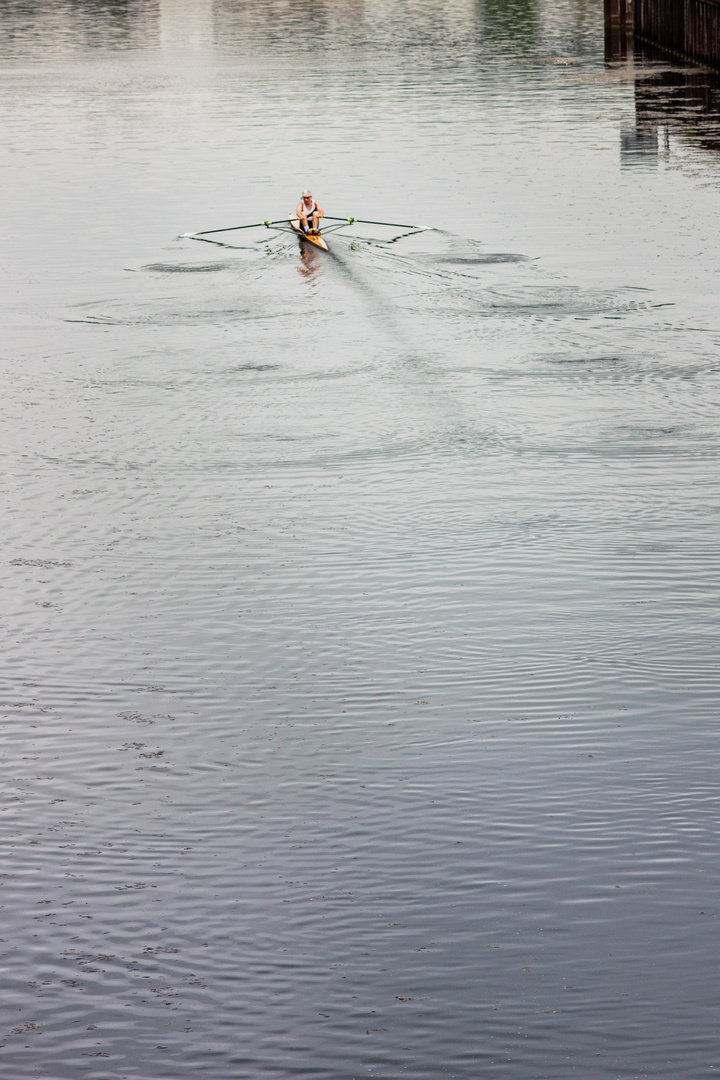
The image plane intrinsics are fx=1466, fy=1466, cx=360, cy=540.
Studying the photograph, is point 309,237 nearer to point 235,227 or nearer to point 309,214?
point 309,214

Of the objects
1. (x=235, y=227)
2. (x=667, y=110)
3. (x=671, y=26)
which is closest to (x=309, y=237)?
(x=235, y=227)

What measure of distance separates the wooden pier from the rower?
125ft

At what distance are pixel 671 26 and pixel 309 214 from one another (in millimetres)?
50274

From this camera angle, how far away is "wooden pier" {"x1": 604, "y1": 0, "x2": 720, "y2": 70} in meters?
76.1

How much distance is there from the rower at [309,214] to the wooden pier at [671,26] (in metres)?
38.0

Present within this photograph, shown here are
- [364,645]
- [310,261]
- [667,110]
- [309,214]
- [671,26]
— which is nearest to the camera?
[364,645]

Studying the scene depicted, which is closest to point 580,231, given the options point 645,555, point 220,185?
point 220,185

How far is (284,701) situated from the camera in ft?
58.9

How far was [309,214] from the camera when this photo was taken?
43375 millimetres

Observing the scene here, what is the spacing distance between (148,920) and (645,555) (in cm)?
1086

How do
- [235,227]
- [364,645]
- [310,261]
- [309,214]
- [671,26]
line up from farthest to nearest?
[671,26], [235,227], [309,214], [310,261], [364,645]

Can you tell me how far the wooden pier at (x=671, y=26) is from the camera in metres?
76.1

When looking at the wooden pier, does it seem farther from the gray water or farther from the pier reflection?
the gray water

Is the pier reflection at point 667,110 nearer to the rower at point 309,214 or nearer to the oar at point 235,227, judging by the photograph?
the oar at point 235,227
